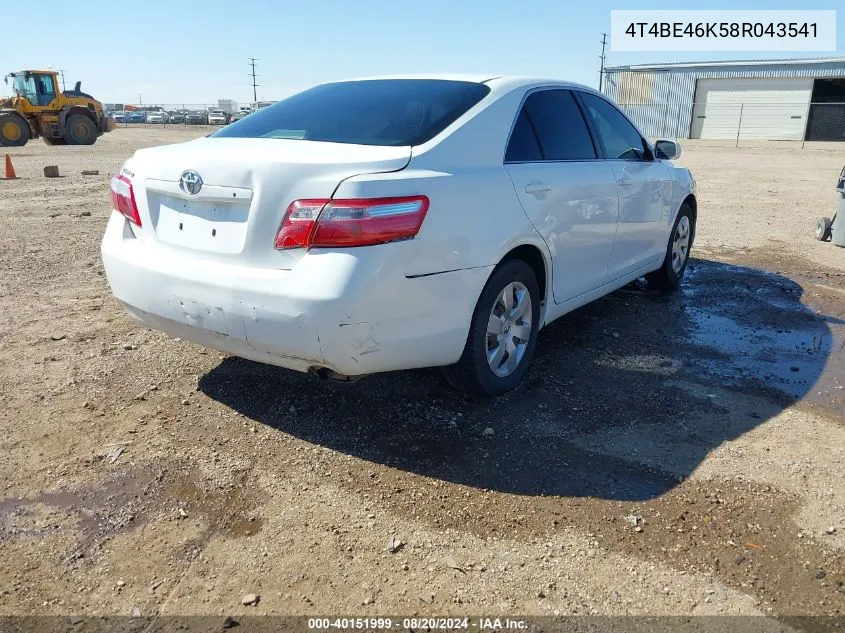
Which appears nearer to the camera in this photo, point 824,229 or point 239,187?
point 239,187

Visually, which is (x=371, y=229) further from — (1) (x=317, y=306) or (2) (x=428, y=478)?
(2) (x=428, y=478)

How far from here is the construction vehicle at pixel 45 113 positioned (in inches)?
1005

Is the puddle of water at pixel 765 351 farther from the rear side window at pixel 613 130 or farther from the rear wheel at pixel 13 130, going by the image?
the rear wheel at pixel 13 130

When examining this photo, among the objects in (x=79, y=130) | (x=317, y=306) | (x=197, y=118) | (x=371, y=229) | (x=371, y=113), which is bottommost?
(x=317, y=306)

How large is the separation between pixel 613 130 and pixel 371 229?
274cm

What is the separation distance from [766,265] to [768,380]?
11.3 ft

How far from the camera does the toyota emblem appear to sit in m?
3.01

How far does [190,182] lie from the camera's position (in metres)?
3.03

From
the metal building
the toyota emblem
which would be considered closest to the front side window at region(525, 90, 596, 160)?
the toyota emblem

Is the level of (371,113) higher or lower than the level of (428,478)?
higher

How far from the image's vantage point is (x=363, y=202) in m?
2.74

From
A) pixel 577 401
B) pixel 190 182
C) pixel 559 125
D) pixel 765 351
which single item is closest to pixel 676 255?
pixel 765 351

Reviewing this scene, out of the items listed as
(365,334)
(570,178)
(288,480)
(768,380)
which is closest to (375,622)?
(288,480)

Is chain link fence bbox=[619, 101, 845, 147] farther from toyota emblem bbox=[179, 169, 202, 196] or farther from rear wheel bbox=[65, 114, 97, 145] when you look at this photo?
toyota emblem bbox=[179, 169, 202, 196]
